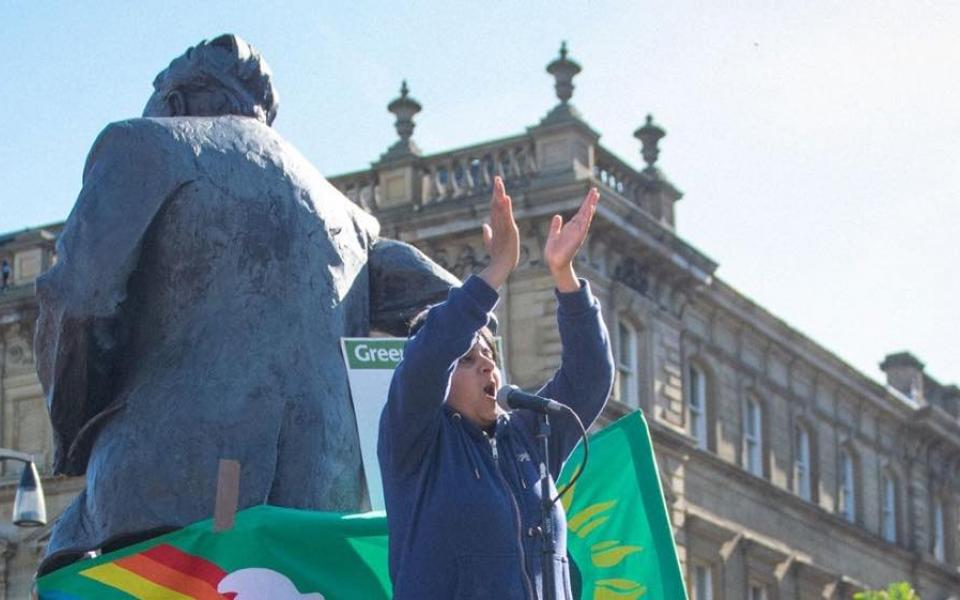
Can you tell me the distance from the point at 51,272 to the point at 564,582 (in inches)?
A: 51.2

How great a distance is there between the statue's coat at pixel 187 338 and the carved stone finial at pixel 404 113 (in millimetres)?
33631

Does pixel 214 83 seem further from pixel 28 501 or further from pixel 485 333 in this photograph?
pixel 28 501

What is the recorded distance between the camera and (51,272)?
4715 millimetres

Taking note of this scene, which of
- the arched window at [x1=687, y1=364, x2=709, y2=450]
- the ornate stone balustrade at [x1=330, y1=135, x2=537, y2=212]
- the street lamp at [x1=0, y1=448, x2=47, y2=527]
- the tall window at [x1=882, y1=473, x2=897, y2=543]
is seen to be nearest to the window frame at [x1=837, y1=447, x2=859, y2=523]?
the tall window at [x1=882, y1=473, x2=897, y2=543]

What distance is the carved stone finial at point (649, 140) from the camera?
40375 mm

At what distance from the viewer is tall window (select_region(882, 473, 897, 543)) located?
50.0 meters

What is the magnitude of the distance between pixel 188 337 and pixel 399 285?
0.64 metres

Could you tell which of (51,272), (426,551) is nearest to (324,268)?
(51,272)

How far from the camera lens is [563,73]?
37.1 meters

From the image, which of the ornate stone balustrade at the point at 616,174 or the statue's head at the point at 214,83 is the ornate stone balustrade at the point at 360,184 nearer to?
the ornate stone balustrade at the point at 616,174

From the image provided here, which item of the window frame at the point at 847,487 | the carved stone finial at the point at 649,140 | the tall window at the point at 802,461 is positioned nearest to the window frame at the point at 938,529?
the window frame at the point at 847,487

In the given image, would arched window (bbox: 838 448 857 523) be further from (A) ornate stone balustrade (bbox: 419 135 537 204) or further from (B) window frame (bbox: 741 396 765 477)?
(A) ornate stone balustrade (bbox: 419 135 537 204)

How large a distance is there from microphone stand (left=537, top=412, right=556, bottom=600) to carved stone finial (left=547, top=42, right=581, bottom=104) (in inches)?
1294

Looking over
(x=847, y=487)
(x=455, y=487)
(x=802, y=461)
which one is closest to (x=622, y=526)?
(x=455, y=487)
